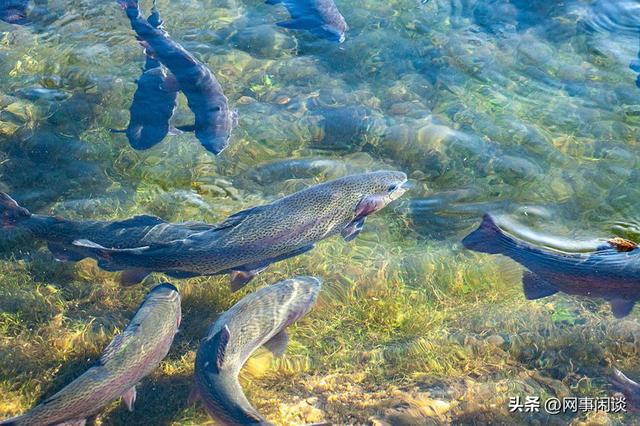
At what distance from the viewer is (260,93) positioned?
7.89 metres

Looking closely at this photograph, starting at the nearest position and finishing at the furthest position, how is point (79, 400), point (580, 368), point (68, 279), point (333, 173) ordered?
point (79, 400) → point (580, 368) → point (68, 279) → point (333, 173)

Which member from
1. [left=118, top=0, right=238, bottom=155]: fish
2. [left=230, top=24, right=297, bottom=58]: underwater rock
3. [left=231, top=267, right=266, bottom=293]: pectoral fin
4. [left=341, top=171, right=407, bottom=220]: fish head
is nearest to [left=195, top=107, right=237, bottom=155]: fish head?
[left=118, top=0, right=238, bottom=155]: fish

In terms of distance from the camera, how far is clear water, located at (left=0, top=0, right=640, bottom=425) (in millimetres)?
5145

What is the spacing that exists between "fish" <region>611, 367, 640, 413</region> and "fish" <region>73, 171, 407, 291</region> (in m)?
2.55

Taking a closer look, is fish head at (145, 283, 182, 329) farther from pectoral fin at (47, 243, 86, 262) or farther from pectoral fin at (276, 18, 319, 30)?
pectoral fin at (276, 18, 319, 30)

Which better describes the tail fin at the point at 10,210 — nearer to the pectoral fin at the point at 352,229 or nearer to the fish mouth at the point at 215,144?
the fish mouth at the point at 215,144

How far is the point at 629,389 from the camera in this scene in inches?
179

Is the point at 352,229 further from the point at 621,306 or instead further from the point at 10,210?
the point at 10,210

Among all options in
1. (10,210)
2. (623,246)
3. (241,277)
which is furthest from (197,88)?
(623,246)

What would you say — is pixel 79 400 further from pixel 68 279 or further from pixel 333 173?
pixel 333 173

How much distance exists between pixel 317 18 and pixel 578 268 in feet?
17.0

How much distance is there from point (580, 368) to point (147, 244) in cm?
407

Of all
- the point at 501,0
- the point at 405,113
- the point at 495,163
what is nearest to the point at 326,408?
the point at 495,163

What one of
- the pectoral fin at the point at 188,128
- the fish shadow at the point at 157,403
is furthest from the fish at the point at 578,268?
the pectoral fin at the point at 188,128
